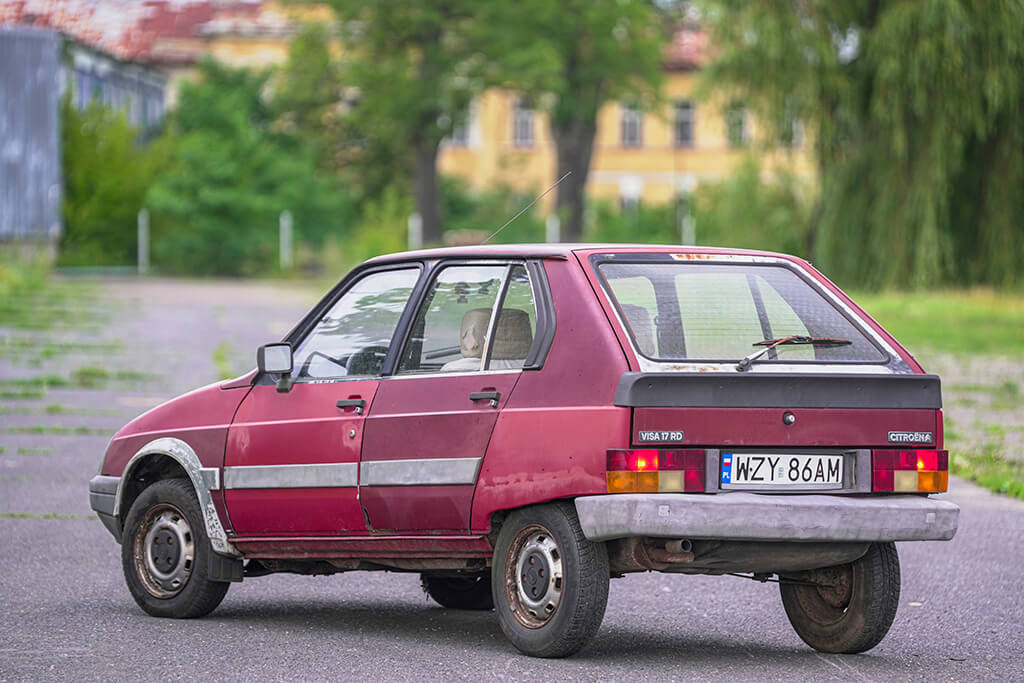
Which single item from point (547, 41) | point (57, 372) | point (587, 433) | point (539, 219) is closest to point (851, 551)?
point (587, 433)

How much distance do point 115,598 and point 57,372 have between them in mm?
16550

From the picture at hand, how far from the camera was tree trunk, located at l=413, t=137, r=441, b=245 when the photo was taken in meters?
60.1

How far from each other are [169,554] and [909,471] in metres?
3.50

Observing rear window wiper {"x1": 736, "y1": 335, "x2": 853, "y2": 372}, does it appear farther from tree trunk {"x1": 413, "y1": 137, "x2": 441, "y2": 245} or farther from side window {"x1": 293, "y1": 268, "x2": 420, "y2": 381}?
tree trunk {"x1": 413, "y1": 137, "x2": 441, "y2": 245}

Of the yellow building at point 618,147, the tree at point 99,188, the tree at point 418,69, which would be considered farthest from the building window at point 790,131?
the yellow building at point 618,147

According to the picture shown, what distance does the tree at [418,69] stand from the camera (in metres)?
59.5

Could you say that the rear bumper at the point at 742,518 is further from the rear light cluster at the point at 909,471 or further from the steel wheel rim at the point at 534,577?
the steel wheel rim at the point at 534,577

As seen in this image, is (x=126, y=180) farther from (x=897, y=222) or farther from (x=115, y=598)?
(x=115, y=598)

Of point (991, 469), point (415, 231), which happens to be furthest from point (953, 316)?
point (415, 231)

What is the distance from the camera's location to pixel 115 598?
9.66m

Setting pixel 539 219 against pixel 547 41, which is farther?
pixel 539 219

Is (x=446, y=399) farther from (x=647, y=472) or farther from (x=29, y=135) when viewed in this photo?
(x=29, y=135)

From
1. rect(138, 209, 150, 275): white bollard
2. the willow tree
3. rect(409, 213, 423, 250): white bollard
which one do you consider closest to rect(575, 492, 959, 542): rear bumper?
the willow tree

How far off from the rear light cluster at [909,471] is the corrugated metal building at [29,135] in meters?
50.5
